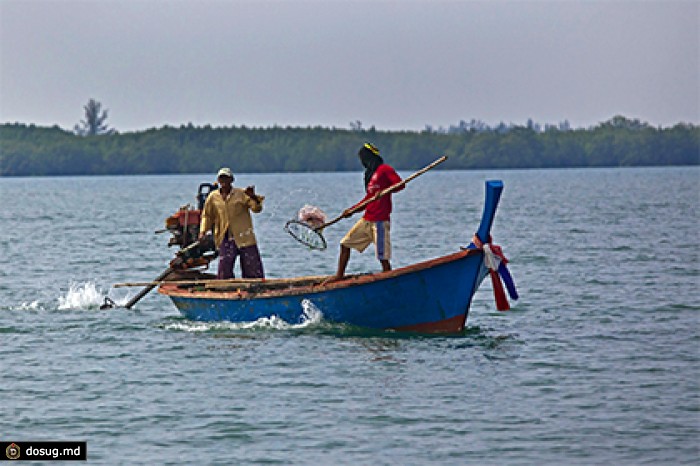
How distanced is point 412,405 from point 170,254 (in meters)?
21.5

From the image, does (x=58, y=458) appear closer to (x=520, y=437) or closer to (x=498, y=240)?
(x=520, y=437)

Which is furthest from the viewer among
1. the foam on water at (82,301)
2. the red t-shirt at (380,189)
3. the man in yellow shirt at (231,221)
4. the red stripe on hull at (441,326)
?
the foam on water at (82,301)

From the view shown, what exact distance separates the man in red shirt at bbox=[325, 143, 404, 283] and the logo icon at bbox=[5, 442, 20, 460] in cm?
510

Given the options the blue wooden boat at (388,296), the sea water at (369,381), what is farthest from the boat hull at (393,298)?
the sea water at (369,381)

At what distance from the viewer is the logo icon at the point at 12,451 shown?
438 inches

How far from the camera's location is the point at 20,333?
17875 millimetres

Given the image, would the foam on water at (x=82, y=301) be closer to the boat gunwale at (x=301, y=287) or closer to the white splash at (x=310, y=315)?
the boat gunwale at (x=301, y=287)

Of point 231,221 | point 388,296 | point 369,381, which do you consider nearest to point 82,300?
point 231,221

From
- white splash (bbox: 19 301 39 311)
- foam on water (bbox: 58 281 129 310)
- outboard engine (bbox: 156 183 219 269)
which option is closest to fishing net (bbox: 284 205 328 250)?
outboard engine (bbox: 156 183 219 269)

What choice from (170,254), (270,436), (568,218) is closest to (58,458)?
(270,436)

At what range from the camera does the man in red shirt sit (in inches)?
599

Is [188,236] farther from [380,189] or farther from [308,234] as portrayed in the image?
[380,189]

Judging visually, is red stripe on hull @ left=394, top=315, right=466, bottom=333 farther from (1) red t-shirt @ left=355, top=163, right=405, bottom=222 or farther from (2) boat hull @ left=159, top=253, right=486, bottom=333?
(1) red t-shirt @ left=355, top=163, right=405, bottom=222

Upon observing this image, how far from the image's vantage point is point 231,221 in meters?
16.9
